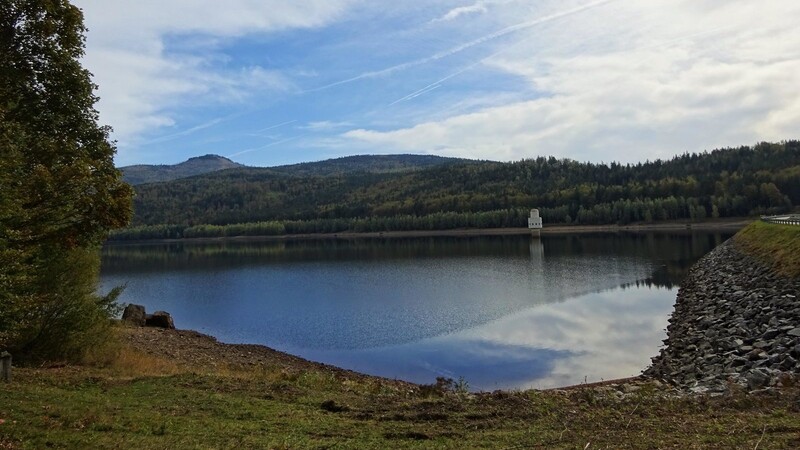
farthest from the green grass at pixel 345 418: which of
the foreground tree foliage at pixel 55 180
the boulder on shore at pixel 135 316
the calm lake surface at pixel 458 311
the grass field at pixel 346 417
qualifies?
the boulder on shore at pixel 135 316

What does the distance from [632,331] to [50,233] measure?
28.9 m

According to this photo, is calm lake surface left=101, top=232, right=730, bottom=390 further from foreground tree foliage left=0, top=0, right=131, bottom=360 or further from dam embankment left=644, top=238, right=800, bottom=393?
foreground tree foliage left=0, top=0, right=131, bottom=360

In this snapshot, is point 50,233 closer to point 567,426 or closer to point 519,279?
point 567,426

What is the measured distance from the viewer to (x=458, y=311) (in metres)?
39.5

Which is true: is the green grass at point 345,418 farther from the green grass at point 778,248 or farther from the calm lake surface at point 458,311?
the green grass at point 778,248

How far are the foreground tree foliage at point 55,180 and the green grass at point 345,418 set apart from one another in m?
2.72

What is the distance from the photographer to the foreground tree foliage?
13.0 metres

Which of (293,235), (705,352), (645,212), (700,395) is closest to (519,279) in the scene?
(705,352)

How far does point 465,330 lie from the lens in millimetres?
33344

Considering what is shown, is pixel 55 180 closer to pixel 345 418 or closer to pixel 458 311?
pixel 345 418

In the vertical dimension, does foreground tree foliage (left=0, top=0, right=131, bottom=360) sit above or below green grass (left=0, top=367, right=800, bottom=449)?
above

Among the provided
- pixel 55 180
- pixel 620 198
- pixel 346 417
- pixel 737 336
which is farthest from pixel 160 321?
pixel 620 198

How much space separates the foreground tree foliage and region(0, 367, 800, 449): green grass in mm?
2721

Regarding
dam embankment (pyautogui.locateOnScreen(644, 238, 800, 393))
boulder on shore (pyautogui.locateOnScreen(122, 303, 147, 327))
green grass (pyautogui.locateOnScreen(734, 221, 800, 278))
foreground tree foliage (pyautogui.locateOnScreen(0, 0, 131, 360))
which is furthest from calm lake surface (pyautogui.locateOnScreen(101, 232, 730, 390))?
foreground tree foliage (pyautogui.locateOnScreen(0, 0, 131, 360))
